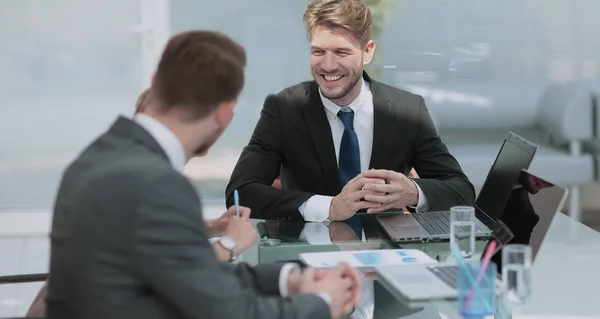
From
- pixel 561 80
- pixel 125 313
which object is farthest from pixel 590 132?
pixel 125 313

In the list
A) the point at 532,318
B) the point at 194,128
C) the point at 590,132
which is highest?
the point at 194,128

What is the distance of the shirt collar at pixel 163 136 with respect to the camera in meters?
1.85

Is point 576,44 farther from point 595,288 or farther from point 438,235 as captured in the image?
point 438,235

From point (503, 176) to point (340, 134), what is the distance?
0.73 m

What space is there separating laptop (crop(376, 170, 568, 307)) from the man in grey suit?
0.28m

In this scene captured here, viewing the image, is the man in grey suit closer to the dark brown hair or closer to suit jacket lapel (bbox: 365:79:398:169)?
the dark brown hair

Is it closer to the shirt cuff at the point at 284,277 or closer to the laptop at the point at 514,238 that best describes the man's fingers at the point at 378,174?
the laptop at the point at 514,238

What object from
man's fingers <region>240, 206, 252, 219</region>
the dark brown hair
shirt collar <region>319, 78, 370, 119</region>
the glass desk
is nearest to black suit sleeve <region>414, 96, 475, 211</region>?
shirt collar <region>319, 78, 370, 119</region>

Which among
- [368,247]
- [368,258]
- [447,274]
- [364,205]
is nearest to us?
[447,274]

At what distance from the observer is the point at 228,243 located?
2.44m

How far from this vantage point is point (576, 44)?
6105 millimetres

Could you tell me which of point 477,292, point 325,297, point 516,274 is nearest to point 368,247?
point 516,274

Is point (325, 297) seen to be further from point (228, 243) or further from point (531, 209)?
point (531, 209)

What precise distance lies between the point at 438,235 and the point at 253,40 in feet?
11.2
